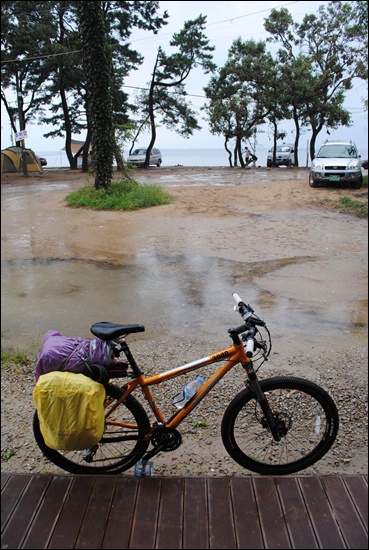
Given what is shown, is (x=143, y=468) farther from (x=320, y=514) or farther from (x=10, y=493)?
(x=320, y=514)

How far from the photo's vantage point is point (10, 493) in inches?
75.1

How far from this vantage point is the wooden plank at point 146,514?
1.68 metres

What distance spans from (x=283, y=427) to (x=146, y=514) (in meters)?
0.75

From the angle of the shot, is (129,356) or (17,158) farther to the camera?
(17,158)

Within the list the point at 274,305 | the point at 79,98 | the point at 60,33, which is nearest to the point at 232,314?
the point at 274,305

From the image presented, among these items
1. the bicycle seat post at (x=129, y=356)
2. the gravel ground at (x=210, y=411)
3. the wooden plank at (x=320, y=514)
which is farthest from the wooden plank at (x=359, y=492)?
the bicycle seat post at (x=129, y=356)

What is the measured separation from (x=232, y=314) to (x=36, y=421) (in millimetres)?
2739

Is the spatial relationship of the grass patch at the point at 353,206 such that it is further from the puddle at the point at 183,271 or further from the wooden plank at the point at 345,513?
the wooden plank at the point at 345,513

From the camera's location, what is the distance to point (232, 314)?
4.47m

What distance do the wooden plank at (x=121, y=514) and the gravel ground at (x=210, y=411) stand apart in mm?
325

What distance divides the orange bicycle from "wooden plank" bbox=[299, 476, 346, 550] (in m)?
0.25

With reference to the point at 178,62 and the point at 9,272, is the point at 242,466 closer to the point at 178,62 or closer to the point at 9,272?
the point at 178,62

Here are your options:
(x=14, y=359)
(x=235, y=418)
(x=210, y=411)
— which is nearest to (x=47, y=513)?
(x=235, y=418)

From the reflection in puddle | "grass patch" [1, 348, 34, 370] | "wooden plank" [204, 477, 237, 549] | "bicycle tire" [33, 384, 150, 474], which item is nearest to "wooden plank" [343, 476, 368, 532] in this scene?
"wooden plank" [204, 477, 237, 549]
